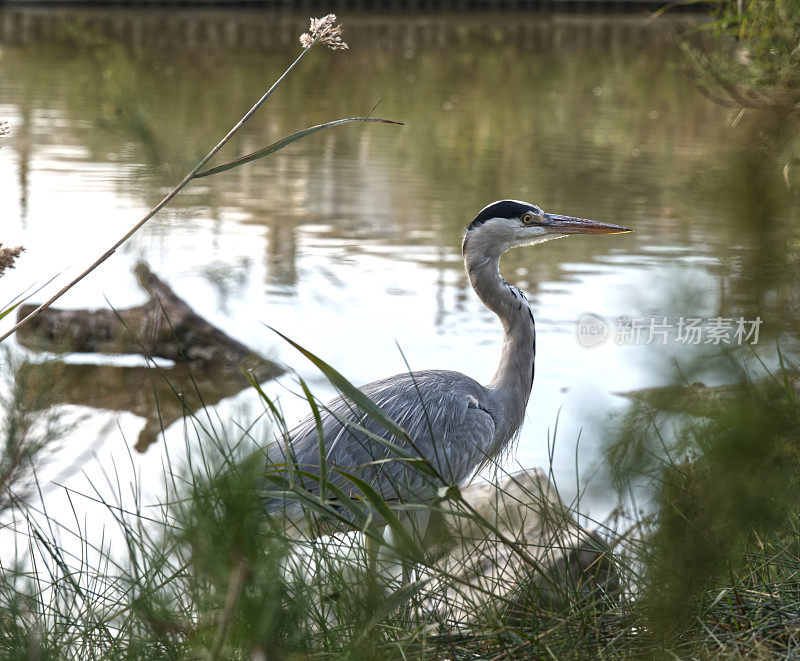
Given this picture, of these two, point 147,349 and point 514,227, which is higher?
point 514,227

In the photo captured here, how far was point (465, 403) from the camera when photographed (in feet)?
9.75

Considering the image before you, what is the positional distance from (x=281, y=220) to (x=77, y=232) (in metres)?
1.66

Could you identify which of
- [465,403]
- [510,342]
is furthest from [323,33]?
[510,342]

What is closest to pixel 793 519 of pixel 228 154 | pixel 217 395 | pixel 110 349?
pixel 217 395

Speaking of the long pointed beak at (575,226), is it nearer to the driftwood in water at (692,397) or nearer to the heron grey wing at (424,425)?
the heron grey wing at (424,425)

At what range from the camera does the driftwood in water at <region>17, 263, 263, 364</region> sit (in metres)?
4.84

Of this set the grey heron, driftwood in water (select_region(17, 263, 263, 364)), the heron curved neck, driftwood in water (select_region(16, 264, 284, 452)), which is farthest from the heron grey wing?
driftwood in water (select_region(17, 263, 263, 364))

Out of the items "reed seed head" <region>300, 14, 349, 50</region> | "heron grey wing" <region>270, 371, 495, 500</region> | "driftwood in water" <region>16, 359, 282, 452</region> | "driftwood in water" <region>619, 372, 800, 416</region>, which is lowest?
"driftwood in water" <region>16, 359, 282, 452</region>

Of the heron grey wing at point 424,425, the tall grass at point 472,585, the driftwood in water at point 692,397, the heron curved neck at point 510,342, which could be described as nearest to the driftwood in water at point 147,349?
the heron curved neck at point 510,342

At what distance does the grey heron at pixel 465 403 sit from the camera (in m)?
2.74

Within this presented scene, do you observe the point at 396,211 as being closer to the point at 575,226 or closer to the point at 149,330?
the point at 149,330

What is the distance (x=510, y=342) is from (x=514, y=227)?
0.41 metres

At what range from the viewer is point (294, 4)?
26.2m

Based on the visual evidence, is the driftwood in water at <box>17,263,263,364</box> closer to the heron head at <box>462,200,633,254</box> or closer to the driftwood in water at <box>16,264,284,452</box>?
the driftwood in water at <box>16,264,284,452</box>
